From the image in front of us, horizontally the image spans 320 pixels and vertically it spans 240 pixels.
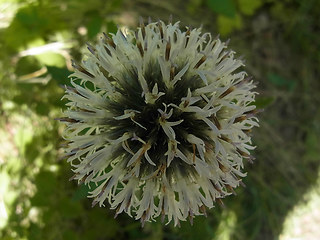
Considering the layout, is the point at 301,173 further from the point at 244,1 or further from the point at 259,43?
the point at 244,1

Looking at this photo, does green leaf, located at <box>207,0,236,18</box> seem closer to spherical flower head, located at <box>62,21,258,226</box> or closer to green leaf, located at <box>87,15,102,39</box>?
green leaf, located at <box>87,15,102,39</box>

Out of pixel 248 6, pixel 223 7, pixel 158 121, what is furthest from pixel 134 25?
pixel 158 121

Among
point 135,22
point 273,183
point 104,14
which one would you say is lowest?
point 273,183

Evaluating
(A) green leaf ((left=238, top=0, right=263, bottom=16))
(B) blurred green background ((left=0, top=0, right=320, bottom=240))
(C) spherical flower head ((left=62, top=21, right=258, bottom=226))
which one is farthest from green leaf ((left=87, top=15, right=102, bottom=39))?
(A) green leaf ((left=238, top=0, right=263, bottom=16))

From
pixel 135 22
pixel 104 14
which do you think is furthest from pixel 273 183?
pixel 104 14

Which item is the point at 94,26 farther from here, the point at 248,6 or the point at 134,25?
the point at 248,6

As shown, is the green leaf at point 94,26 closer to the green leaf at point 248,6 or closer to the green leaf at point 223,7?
the green leaf at point 223,7

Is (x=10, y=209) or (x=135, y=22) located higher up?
(x=135, y=22)
